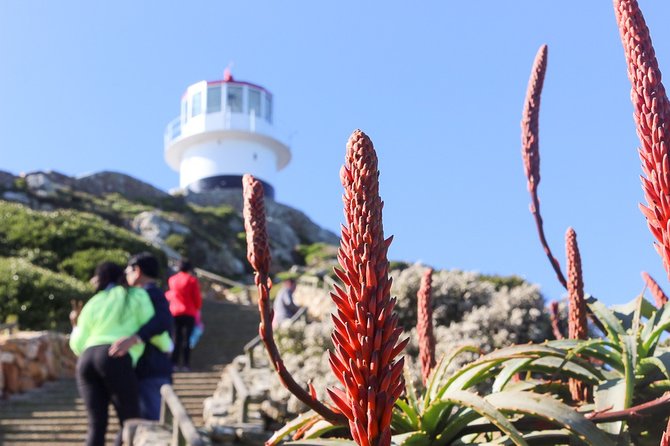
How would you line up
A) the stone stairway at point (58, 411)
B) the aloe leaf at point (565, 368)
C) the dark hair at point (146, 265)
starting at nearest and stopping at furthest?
the aloe leaf at point (565, 368)
the dark hair at point (146, 265)
the stone stairway at point (58, 411)

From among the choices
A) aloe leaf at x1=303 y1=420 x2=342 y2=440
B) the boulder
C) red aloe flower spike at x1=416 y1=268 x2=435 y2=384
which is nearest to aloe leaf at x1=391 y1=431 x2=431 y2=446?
aloe leaf at x1=303 y1=420 x2=342 y2=440

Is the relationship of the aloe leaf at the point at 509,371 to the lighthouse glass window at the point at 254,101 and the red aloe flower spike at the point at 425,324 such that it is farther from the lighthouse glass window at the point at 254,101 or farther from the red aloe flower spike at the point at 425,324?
the lighthouse glass window at the point at 254,101

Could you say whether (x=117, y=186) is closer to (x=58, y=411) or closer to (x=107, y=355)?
(x=58, y=411)

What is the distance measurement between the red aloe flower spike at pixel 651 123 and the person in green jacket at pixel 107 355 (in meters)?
5.25

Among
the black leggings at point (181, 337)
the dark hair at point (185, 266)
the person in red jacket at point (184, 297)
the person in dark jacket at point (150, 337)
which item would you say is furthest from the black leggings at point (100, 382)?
the black leggings at point (181, 337)

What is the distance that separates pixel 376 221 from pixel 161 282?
82.4 feet

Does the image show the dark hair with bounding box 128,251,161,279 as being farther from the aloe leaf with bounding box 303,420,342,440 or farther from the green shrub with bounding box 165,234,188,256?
the green shrub with bounding box 165,234,188,256

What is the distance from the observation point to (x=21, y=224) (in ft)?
78.5

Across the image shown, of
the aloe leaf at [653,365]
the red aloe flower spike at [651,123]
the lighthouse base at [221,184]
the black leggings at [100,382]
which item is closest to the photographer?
the red aloe flower spike at [651,123]

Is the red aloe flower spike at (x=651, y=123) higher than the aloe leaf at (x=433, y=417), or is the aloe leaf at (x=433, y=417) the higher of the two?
the red aloe flower spike at (x=651, y=123)

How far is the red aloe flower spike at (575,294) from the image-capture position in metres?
1.67

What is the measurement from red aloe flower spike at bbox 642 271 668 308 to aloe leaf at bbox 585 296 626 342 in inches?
7.0

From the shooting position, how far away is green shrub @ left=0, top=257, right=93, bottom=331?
1670cm

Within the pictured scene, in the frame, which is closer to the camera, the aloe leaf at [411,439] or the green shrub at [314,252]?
the aloe leaf at [411,439]
